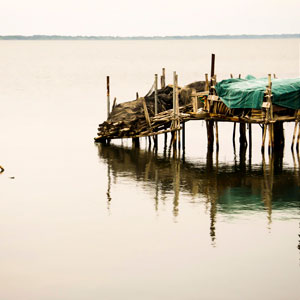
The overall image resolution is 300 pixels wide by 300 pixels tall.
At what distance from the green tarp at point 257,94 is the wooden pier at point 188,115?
273mm

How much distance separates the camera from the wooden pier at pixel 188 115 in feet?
137

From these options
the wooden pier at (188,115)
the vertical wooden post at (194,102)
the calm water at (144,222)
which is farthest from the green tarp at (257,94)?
the calm water at (144,222)

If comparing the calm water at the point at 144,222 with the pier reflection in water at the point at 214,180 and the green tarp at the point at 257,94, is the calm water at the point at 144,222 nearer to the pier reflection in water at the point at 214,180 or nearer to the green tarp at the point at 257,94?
the pier reflection in water at the point at 214,180

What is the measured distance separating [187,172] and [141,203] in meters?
6.90

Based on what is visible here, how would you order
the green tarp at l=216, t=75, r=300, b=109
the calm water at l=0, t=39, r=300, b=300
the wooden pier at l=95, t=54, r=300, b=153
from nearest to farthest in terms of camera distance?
the calm water at l=0, t=39, r=300, b=300, the green tarp at l=216, t=75, r=300, b=109, the wooden pier at l=95, t=54, r=300, b=153

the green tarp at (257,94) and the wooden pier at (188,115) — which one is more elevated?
the green tarp at (257,94)

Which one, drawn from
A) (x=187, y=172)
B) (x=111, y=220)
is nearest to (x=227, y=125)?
(x=187, y=172)

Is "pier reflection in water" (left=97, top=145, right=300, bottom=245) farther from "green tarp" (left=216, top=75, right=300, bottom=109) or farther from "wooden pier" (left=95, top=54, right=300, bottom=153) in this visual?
"green tarp" (left=216, top=75, right=300, bottom=109)

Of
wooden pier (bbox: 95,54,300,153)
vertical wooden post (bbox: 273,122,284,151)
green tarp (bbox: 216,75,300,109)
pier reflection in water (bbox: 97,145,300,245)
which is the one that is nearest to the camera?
pier reflection in water (bbox: 97,145,300,245)

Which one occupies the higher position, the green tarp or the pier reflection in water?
the green tarp

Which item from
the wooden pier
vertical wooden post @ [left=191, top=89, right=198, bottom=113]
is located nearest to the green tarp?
the wooden pier

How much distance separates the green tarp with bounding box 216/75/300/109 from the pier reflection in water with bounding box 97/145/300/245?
2.99 m

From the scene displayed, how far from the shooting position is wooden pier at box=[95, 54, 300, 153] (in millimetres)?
41719

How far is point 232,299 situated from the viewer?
2208 cm
